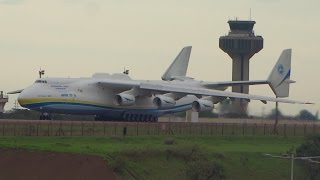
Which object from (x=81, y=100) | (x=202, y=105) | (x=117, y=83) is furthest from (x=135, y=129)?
(x=202, y=105)

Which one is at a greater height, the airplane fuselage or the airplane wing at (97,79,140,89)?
the airplane wing at (97,79,140,89)

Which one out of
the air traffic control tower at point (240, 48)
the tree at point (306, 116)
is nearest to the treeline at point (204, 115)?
the tree at point (306, 116)

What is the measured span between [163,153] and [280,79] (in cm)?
3038

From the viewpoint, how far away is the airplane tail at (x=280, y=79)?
88.8 metres

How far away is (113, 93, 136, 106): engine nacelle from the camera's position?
263ft

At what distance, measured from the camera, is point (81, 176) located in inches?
2169

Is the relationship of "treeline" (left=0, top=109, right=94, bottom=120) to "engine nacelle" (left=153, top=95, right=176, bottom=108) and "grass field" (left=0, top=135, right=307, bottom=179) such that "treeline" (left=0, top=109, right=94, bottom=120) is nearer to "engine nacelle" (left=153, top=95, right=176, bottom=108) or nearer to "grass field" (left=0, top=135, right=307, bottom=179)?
"engine nacelle" (left=153, top=95, right=176, bottom=108)

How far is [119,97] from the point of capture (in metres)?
80.4

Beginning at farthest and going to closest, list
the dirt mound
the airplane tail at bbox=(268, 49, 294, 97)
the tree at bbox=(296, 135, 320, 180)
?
1. the airplane tail at bbox=(268, 49, 294, 97)
2. the tree at bbox=(296, 135, 320, 180)
3. the dirt mound

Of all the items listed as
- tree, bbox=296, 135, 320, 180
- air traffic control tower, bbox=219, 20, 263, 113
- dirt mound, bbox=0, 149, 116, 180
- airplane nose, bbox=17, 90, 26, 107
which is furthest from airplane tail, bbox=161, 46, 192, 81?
air traffic control tower, bbox=219, 20, 263, 113

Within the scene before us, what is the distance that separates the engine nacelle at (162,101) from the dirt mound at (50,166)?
83.6 ft

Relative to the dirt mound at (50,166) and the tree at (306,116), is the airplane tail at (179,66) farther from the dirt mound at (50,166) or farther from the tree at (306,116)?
the dirt mound at (50,166)

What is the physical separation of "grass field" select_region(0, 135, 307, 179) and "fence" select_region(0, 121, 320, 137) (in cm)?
279

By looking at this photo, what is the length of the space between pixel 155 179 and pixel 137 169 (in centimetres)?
117
